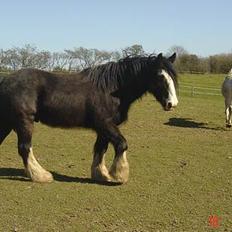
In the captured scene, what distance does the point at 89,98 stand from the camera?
672 cm

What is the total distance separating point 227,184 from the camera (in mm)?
6977

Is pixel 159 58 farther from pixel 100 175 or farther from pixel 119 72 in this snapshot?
pixel 100 175

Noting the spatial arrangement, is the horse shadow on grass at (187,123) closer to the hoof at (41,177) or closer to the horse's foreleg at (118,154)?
the horse's foreleg at (118,154)

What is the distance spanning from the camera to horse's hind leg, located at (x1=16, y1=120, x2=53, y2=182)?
6652 millimetres

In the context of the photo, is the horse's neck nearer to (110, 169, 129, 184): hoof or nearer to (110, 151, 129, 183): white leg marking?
(110, 151, 129, 183): white leg marking

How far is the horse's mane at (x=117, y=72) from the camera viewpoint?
6.85m

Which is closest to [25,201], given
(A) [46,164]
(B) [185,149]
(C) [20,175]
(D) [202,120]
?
(C) [20,175]

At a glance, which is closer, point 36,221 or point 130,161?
point 36,221

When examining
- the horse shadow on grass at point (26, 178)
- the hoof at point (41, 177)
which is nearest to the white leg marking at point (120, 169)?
the horse shadow on grass at point (26, 178)

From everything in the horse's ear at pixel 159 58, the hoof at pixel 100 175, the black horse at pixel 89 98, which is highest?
the horse's ear at pixel 159 58

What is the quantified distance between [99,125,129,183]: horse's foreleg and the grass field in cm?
18

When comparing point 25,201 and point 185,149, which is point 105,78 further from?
point 185,149

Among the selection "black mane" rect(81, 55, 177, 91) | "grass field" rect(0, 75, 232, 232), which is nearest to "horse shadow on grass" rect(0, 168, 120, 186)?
"grass field" rect(0, 75, 232, 232)

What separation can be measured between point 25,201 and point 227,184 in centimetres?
326
